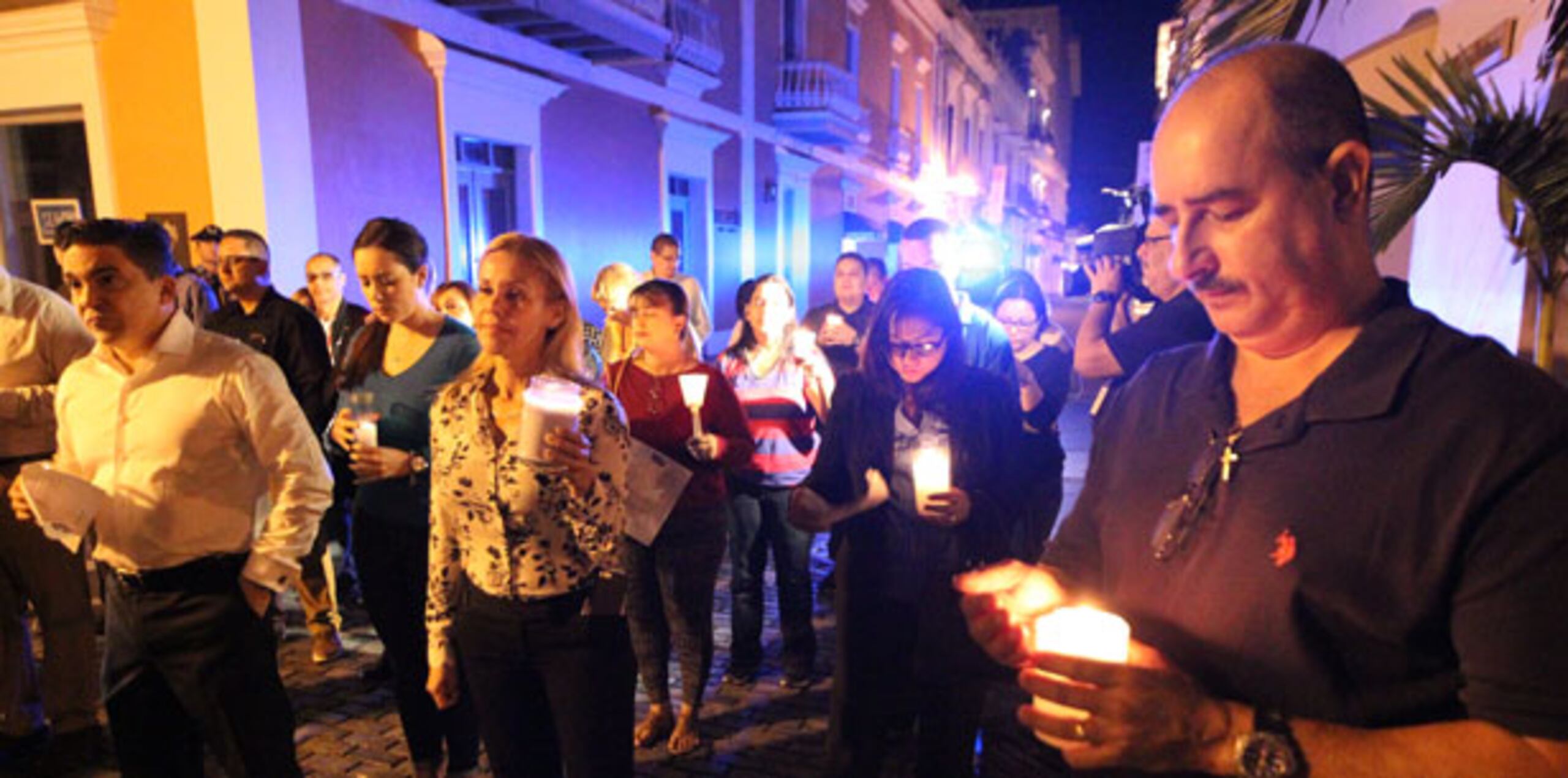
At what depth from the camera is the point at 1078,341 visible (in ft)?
13.7

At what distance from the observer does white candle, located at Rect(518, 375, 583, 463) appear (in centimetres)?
220

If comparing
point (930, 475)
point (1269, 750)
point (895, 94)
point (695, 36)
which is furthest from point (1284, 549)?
point (895, 94)

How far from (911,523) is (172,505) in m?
2.39

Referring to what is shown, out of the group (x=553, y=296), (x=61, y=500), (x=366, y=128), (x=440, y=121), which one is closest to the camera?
(x=61, y=500)

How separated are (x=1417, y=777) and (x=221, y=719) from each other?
3.03m

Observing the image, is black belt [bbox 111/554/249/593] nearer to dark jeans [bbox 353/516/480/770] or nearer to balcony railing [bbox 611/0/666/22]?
dark jeans [bbox 353/516/480/770]

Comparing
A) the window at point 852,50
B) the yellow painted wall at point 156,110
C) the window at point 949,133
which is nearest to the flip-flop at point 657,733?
the yellow painted wall at point 156,110

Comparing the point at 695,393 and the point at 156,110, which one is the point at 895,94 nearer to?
the point at 156,110

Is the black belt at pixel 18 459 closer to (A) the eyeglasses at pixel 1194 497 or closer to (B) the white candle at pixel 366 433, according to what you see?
(B) the white candle at pixel 366 433

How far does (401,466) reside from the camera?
3.05 m

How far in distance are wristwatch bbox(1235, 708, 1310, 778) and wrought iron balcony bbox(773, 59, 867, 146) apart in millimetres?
15495

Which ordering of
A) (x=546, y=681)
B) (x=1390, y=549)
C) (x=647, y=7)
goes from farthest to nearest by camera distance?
(x=647, y=7) → (x=546, y=681) → (x=1390, y=549)

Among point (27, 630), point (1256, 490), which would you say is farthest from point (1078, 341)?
point (27, 630)

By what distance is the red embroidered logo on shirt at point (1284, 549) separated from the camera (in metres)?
1.10
